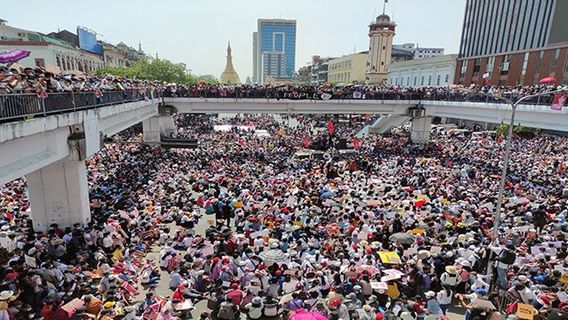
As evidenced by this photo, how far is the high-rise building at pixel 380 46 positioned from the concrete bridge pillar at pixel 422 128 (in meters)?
51.3

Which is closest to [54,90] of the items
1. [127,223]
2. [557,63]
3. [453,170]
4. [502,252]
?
[127,223]

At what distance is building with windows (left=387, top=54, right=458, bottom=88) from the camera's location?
204 feet

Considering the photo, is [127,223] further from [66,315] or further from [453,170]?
[453,170]

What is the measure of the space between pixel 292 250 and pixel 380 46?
80271mm

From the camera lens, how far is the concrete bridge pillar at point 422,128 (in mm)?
35000

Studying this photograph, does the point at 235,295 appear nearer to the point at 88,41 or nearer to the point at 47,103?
the point at 47,103

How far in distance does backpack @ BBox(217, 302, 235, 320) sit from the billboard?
67359mm

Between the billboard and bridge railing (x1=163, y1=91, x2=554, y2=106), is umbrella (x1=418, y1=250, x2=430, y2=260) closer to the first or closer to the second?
bridge railing (x1=163, y1=91, x2=554, y2=106)

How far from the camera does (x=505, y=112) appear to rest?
83.7 feet

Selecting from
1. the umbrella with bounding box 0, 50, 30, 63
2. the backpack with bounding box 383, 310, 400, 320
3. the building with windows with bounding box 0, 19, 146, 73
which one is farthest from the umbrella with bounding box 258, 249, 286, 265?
the building with windows with bounding box 0, 19, 146, 73

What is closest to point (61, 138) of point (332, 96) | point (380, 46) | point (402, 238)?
point (402, 238)

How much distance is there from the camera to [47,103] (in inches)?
415

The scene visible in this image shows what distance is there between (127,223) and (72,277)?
3.86 m

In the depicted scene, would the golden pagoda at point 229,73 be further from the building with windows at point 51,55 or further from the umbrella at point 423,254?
the umbrella at point 423,254
